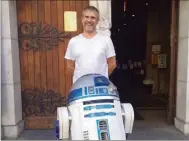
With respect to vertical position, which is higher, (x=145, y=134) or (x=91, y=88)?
(x=91, y=88)

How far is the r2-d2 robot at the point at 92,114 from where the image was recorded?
2.24m

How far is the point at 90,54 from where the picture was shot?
2.72 meters

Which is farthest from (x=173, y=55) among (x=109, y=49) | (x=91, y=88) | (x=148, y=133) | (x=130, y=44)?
(x=130, y=44)

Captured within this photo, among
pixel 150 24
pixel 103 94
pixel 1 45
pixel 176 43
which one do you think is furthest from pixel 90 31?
pixel 150 24

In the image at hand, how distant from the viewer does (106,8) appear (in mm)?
4938

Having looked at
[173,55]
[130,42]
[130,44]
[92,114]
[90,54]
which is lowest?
[92,114]

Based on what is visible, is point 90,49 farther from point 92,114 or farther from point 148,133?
point 148,133

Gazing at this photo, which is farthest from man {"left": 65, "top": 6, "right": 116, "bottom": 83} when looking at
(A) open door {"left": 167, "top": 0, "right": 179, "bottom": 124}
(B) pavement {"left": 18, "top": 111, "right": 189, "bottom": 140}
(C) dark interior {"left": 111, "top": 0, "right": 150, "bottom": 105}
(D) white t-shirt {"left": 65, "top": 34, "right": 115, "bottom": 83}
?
(C) dark interior {"left": 111, "top": 0, "right": 150, "bottom": 105}

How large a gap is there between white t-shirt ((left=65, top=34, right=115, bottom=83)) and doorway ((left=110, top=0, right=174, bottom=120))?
3.80 metres

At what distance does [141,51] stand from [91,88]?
514 inches

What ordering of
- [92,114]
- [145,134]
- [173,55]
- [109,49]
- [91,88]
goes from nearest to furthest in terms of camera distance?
1. [92,114]
2. [91,88]
3. [109,49]
4. [145,134]
5. [173,55]

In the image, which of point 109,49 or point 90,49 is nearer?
point 90,49

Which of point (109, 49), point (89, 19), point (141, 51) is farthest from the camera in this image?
point (141, 51)

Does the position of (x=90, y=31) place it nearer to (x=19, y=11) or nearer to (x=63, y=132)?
(x=63, y=132)
